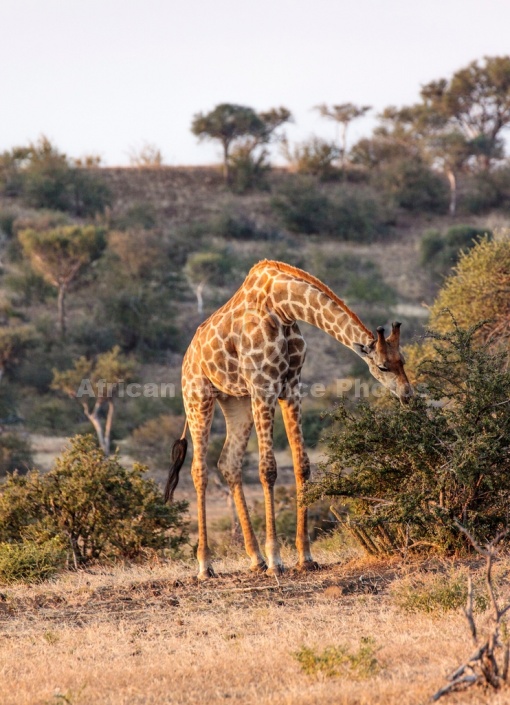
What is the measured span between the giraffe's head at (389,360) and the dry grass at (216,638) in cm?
166

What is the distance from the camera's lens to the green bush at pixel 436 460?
9289 millimetres

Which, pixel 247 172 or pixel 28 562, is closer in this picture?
pixel 28 562

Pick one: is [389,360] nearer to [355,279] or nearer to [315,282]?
[315,282]

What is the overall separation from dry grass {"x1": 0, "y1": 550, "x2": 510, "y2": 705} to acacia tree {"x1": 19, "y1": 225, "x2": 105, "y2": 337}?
3251cm

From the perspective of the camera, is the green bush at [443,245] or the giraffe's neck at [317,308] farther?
the green bush at [443,245]

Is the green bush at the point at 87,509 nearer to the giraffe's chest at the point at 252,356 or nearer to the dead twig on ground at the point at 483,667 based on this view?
the giraffe's chest at the point at 252,356

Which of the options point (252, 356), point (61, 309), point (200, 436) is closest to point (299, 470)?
point (252, 356)

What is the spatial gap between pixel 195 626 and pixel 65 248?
35828 mm

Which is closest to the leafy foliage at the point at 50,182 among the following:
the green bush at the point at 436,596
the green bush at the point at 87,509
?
the green bush at the point at 87,509

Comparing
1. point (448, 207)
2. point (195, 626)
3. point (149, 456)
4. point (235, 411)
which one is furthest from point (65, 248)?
point (195, 626)

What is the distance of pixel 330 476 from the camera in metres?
9.86

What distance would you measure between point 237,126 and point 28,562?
51930 mm

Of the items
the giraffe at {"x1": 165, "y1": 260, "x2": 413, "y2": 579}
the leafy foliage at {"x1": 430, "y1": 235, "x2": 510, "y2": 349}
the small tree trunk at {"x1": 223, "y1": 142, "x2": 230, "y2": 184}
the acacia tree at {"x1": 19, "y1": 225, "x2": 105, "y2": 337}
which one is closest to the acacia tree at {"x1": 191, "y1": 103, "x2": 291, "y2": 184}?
the small tree trunk at {"x1": 223, "y1": 142, "x2": 230, "y2": 184}

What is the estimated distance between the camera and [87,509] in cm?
1236
